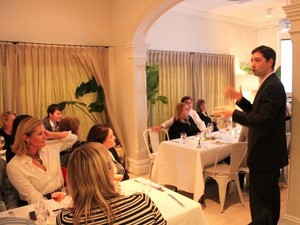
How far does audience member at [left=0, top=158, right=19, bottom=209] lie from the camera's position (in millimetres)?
2267

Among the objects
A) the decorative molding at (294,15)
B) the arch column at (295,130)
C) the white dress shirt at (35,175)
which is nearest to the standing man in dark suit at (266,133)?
the arch column at (295,130)

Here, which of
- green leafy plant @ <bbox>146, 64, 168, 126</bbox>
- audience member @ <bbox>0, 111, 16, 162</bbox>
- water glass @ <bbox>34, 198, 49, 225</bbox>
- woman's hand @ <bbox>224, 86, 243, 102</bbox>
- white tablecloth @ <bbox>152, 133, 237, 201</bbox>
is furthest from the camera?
green leafy plant @ <bbox>146, 64, 168, 126</bbox>

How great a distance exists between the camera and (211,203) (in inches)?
143

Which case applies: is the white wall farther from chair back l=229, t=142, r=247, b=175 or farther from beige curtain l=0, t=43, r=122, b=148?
chair back l=229, t=142, r=247, b=175

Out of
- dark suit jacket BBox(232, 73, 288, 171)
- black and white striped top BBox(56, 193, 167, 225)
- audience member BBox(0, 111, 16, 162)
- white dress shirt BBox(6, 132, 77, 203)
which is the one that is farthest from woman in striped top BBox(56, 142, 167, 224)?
audience member BBox(0, 111, 16, 162)

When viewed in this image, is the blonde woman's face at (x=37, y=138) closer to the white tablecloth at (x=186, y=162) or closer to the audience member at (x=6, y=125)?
the audience member at (x=6, y=125)

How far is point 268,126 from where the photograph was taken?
2363mm

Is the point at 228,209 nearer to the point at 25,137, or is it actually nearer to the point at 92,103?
the point at 25,137

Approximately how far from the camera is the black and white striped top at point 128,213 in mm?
1219

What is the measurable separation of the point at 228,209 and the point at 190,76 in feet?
11.8

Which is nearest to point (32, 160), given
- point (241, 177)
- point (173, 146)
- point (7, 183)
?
point (7, 183)

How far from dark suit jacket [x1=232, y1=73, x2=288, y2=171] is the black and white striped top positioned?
1410 mm

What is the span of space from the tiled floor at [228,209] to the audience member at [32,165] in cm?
184

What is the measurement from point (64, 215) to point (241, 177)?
337 cm
